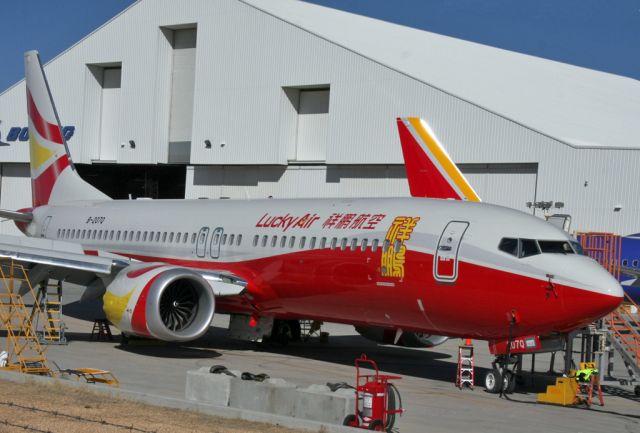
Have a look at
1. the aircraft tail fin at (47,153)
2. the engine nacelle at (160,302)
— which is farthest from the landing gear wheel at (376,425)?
the aircraft tail fin at (47,153)

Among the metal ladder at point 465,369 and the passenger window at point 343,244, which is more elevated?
the passenger window at point 343,244

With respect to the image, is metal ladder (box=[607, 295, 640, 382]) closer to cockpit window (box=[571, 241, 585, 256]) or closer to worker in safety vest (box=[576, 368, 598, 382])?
worker in safety vest (box=[576, 368, 598, 382])

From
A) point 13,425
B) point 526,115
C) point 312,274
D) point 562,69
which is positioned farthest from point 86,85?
point 13,425

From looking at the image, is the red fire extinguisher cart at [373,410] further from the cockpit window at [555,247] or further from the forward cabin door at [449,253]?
the cockpit window at [555,247]

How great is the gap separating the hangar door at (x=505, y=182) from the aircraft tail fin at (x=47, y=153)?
14182 millimetres

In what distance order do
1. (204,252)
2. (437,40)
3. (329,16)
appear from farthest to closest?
(437,40) → (329,16) → (204,252)

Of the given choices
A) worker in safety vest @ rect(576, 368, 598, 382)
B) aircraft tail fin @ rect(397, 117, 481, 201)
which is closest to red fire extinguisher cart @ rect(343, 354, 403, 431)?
worker in safety vest @ rect(576, 368, 598, 382)

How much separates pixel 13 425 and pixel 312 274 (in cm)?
908

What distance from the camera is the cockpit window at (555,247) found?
54.7ft

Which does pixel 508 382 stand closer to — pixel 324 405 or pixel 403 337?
pixel 403 337

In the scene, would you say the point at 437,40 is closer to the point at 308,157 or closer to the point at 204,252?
Result: the point at 308,157

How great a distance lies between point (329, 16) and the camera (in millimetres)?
47062

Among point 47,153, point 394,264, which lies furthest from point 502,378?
point 47,153

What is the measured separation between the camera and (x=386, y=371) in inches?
776
